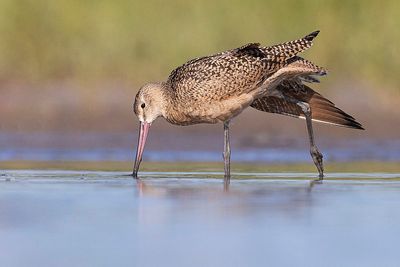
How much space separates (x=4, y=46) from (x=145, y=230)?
9.68 meters

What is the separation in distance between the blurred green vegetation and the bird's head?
15.0ft

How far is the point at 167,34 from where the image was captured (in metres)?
17.4

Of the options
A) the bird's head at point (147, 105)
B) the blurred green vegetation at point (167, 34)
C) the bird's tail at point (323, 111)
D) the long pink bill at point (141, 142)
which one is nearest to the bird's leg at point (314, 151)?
the bird's tail at point (323, 111)

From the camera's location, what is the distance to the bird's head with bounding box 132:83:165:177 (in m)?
12.3

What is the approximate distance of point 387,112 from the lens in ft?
56.0

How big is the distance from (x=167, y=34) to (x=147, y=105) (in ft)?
16.9

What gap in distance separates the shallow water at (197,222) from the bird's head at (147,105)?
1251 mm

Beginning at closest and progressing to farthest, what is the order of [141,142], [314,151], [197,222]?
1. [197,222]
2. [141,142]
3. [314,151]

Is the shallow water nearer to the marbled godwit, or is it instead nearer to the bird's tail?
the marbled godwit

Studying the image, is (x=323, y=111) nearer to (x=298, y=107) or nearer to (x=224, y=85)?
(x=298, y=107)

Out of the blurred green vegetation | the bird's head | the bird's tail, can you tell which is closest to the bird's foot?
the bird's tail

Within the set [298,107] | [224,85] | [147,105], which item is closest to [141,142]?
[147,105]

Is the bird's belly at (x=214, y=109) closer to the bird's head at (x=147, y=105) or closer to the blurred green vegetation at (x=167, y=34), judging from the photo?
the bird's head at (x=147, y=105)

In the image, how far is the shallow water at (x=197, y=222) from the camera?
22.6 ft
